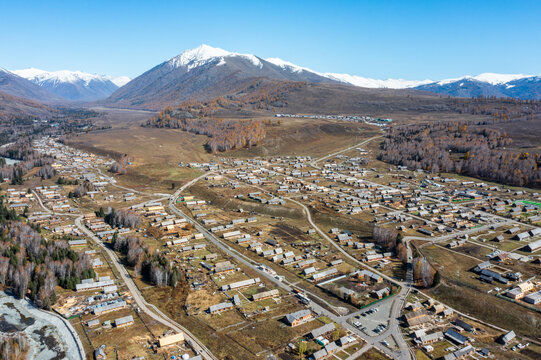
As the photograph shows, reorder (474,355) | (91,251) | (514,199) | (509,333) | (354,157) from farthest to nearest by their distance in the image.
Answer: (354,157) < (514,199) < (91,251) < (509,333) < (474,355)

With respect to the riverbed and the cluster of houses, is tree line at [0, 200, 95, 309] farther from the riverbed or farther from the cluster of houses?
the cluster of houses

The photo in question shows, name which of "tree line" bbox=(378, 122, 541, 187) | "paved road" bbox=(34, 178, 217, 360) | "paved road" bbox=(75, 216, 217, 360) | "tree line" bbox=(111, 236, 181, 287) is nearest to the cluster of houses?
"paved road" bbox=(34, 178, 217, 360)

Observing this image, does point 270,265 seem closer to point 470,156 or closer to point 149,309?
point 149,309

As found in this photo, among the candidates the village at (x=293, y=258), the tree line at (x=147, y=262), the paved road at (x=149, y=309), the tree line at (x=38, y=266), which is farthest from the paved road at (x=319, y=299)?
the tree line at (x=38, y=266)

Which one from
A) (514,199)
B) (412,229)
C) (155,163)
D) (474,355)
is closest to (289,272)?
(474,355)

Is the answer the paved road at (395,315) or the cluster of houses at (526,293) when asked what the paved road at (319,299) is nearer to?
the paved road at (395,315)

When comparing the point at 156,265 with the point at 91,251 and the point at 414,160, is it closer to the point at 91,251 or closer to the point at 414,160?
the point at 91,251

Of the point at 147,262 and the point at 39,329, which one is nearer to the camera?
the point at 39,329

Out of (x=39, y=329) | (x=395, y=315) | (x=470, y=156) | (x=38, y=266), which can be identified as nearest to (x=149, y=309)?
(x=39, y=329)
